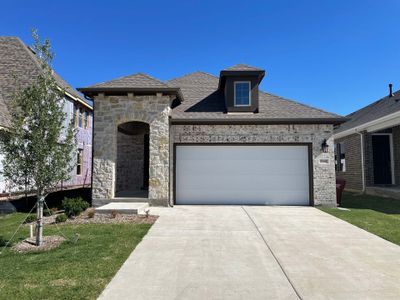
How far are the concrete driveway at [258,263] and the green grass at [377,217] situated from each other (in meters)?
0.50

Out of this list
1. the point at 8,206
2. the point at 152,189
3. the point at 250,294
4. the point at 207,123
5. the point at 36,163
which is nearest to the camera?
the point at 250,294

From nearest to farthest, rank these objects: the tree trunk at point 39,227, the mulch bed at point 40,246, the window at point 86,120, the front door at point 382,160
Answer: the mulch bed at point 40,246, the tree trunk at point 39,227, the front door at point 382,160, the window at point 86,120

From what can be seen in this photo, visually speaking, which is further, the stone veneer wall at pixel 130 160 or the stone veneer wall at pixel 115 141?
the stone veneer wall at pixel 130 160

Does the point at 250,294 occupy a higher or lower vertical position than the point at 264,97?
lower

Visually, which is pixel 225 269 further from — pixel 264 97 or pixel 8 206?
pixel 264 97

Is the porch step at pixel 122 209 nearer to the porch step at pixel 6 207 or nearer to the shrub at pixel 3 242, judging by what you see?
the shrub at pixel 3 242

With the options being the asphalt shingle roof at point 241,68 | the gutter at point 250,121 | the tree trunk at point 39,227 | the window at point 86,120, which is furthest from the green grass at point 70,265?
the window at point 86,120

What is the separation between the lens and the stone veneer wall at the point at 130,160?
1497 cm

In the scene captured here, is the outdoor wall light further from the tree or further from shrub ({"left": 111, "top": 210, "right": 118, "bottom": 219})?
the tree

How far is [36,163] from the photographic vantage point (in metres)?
6.31

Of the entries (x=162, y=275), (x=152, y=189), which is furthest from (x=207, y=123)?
(x=162, y=275)

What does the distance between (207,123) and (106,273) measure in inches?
335

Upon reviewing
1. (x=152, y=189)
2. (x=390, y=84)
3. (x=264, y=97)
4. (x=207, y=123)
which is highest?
(x=390, y=84)

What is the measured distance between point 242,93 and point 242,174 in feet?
12.8
